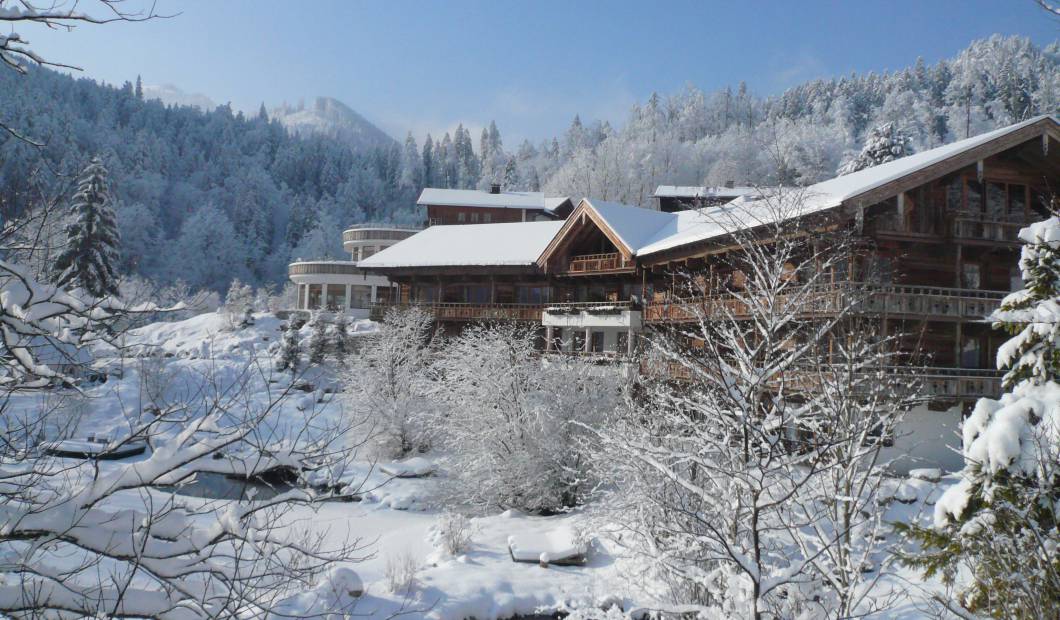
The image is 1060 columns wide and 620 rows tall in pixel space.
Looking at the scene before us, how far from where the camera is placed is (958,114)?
4382 inches

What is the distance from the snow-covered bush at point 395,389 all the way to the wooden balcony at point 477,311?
329 cm

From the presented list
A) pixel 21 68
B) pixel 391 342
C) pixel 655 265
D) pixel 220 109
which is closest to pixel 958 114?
pixel 655 265

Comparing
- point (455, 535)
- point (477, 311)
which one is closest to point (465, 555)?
point (455, 535)

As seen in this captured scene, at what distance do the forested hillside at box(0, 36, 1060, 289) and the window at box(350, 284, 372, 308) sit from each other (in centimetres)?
3585

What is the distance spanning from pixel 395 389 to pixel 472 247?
39.0ft

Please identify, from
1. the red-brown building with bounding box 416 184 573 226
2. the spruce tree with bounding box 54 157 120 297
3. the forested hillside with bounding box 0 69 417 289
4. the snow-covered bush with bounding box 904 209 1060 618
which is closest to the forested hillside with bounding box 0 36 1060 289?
the forested hillside with bounding box 0 69 417 289

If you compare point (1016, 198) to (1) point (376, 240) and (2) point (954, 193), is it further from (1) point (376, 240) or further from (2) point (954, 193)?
(1) point (376, 240)

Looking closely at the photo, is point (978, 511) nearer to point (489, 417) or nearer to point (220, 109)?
point (489, 417)

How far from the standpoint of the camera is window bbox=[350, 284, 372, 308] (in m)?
51.3

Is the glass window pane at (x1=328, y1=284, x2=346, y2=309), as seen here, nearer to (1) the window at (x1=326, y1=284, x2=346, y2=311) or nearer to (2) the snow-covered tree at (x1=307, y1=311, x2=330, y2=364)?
(1) the window at (x1=326, y1=284, x2=346, y2=311)

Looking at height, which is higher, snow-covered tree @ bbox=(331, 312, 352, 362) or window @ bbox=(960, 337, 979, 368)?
window @ bbox=(960, 337, 979, 368)

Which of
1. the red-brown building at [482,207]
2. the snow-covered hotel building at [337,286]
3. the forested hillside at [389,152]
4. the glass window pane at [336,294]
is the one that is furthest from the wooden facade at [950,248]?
the forested hillside at [389,152]

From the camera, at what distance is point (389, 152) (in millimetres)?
145750

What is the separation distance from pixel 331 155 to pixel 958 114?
121 m
